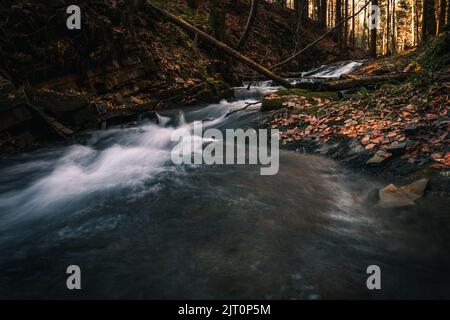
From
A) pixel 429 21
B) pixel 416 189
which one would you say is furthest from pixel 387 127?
pixel 429 21

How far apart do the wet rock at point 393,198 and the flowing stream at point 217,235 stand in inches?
4.6

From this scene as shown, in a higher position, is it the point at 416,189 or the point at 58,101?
the point at 58,101

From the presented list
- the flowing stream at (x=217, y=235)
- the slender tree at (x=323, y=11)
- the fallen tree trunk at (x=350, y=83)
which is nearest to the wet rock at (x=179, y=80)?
the fallen tree trunk at (x=350, y=83)

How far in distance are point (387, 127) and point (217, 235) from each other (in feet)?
12.1

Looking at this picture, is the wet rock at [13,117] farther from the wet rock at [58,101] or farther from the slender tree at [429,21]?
the slender tree at [429,21]

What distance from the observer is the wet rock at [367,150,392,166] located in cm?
442

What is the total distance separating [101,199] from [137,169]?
1.30m

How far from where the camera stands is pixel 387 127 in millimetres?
5102

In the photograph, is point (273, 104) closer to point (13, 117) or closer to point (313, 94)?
point (313, 94)

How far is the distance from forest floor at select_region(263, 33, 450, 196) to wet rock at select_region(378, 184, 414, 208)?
0.41m

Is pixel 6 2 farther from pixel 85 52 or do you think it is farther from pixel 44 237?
pixel 44 237

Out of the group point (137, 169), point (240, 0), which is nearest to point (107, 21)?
point (137, 169)

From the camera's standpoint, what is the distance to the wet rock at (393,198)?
11.3 ft

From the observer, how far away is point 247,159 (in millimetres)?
5621
